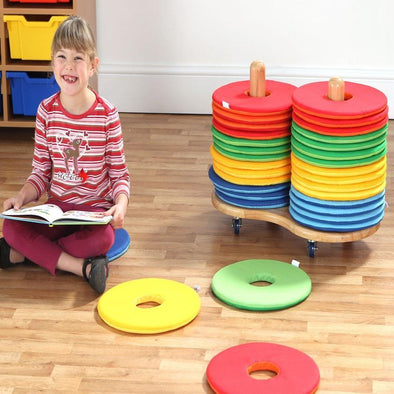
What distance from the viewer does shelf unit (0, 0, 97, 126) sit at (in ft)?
11.0

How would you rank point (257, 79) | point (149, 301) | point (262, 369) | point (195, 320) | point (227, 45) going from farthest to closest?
point (227, 45), point (257, 79), point (149, 301), point (195, 320), point (262, 369)

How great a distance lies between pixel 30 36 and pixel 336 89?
1.45 meters

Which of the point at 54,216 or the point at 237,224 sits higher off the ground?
the point at 54,216

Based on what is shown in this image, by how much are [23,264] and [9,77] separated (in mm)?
1161

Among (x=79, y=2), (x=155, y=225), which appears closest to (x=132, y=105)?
(x=79, y=2)

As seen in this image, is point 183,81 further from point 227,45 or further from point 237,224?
point 237,224

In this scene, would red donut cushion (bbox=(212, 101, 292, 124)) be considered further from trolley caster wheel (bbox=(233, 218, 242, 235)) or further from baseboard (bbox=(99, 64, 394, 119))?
baseboard (bbox=(99, 64, 394, 119))

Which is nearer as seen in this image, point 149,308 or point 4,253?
point 149,308

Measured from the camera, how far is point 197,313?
230 centimetres

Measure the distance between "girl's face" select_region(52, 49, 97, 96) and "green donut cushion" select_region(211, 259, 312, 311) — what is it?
683 mm

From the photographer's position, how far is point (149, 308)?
230 cm

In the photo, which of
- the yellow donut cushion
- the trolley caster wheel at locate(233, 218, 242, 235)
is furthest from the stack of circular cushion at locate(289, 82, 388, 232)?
the yellow donut cushion

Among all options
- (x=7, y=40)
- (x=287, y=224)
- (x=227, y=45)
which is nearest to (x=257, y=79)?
(x=287, y=224)

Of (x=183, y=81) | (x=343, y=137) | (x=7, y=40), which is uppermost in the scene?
(x=7, y=40)
